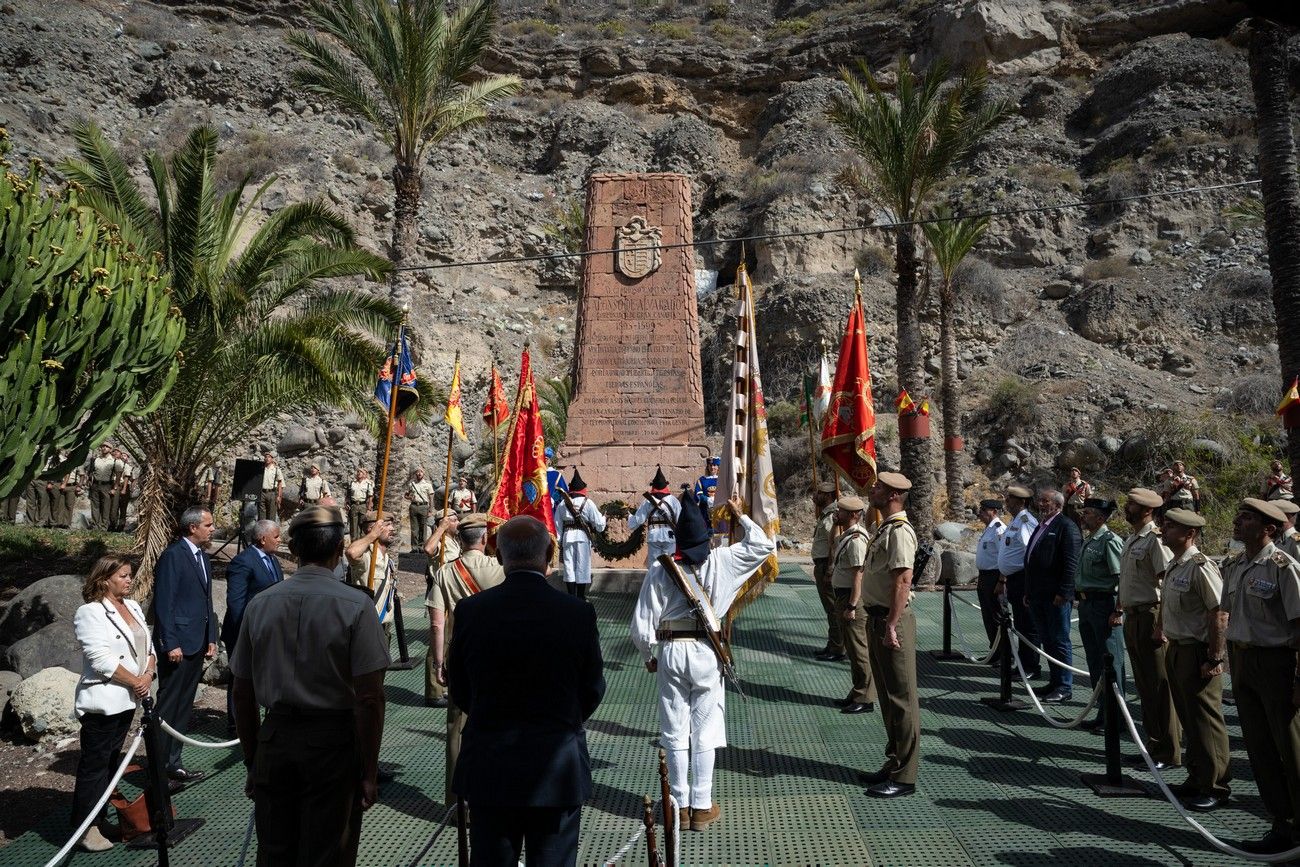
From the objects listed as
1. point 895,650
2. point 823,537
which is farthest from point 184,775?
point 823,537

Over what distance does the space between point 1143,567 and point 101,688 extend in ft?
21.9

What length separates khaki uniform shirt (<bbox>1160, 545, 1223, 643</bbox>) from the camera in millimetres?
5316

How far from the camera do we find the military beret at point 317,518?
358 centimetres

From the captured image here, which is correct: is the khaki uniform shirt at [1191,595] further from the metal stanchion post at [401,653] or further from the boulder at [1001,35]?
the boulder at [1001,35]

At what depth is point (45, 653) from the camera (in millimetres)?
8242

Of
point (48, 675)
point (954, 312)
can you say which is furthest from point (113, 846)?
point (954, 312)

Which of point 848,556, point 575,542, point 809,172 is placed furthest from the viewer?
point 809,172

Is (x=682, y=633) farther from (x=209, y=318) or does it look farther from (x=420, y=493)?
(x=420, y=493)

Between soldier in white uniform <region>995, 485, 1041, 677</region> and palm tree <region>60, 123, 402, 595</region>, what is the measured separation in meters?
9.13

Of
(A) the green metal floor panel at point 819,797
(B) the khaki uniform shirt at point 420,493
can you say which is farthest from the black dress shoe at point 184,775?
(B) the khaki uniform shirt at point 420,493

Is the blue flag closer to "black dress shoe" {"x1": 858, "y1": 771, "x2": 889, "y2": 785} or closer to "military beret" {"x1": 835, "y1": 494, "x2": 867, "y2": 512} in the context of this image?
"military beret" {"x1": 835, "y1": 494, "x2": 867, "y2": 512}

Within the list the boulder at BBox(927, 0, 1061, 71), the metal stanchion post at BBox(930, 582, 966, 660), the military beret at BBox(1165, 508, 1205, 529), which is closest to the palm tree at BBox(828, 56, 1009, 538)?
the metal stanchion post at BBox(930, 582, 966, 660)

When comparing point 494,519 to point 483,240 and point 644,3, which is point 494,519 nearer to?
point 483,240

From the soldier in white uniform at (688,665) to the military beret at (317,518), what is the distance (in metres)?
1.92
